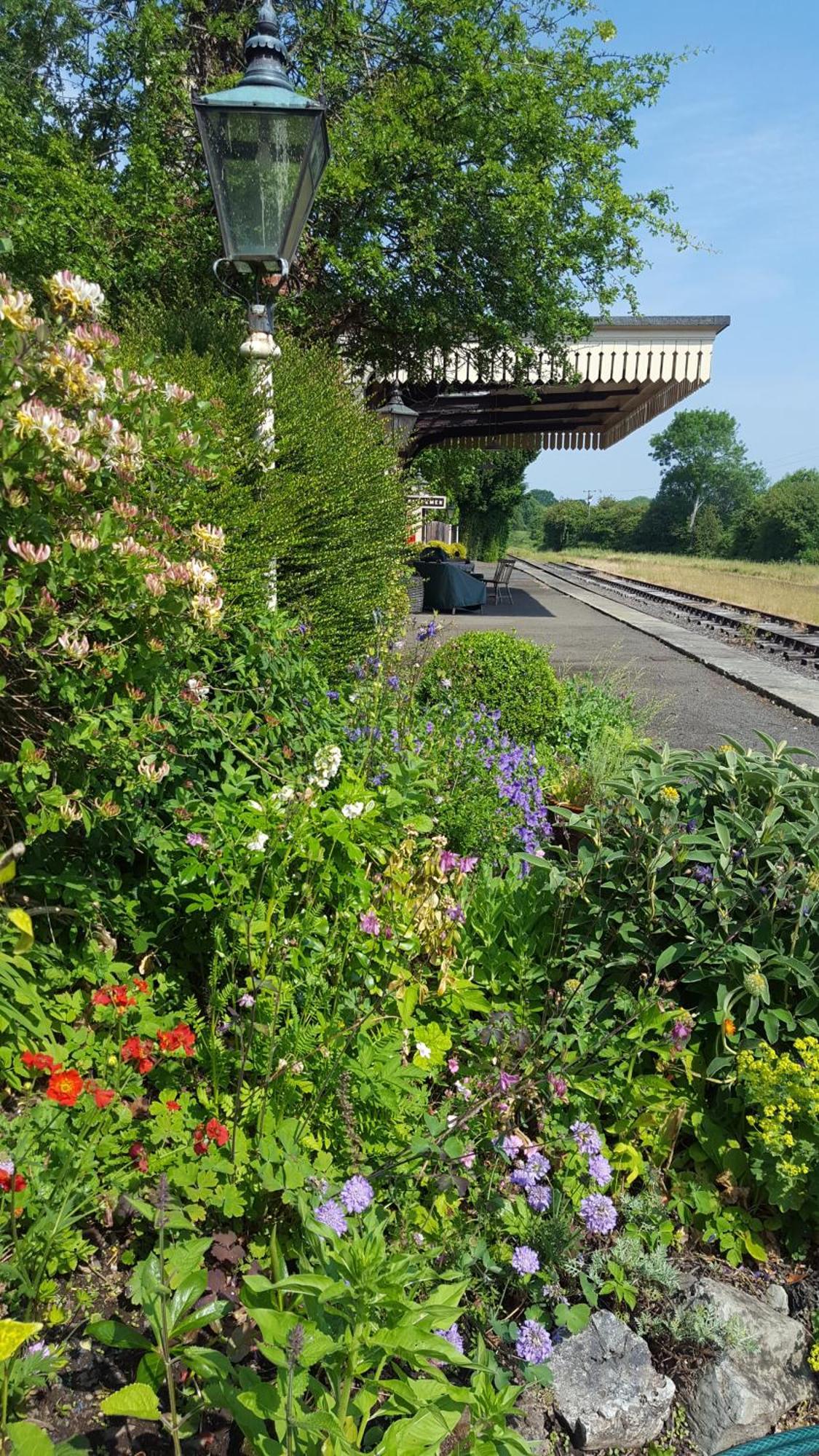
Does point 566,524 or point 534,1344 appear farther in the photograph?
point 566,524

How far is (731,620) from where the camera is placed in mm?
16594

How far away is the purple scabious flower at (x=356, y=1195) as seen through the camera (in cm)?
157

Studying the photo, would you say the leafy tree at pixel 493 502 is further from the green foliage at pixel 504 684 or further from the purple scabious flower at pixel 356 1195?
the purple scabious flower at pixel 356 1195

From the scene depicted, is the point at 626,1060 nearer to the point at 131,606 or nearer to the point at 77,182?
the point at 131,606

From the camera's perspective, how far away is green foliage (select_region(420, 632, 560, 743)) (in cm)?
531

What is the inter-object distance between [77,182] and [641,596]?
18.2m

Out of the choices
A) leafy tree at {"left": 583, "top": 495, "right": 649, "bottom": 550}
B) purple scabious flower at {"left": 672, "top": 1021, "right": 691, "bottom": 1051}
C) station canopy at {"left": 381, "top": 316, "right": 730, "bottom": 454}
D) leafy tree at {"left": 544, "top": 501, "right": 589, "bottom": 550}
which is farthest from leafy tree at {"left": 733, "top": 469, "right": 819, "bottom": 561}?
purple scabious flower at {"left": 672, "top": 1021, "right": 691, "bottom": 1051}

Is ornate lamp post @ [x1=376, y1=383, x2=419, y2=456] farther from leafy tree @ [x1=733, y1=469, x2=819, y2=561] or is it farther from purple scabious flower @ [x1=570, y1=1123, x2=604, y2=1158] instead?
leafy tree @ [x1=733, y1=469, x2=819, y2=561]

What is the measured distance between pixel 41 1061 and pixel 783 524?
77.4 metres

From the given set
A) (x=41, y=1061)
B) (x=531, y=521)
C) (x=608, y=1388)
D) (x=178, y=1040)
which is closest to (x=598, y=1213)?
(x=608, y=1388)

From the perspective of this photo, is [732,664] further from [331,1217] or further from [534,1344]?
[331,1217]

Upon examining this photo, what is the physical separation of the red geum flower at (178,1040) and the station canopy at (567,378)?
10171 mm

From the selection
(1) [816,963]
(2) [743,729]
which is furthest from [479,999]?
(2) [743,729]

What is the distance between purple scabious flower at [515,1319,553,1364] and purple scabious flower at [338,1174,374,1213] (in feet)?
1.33
